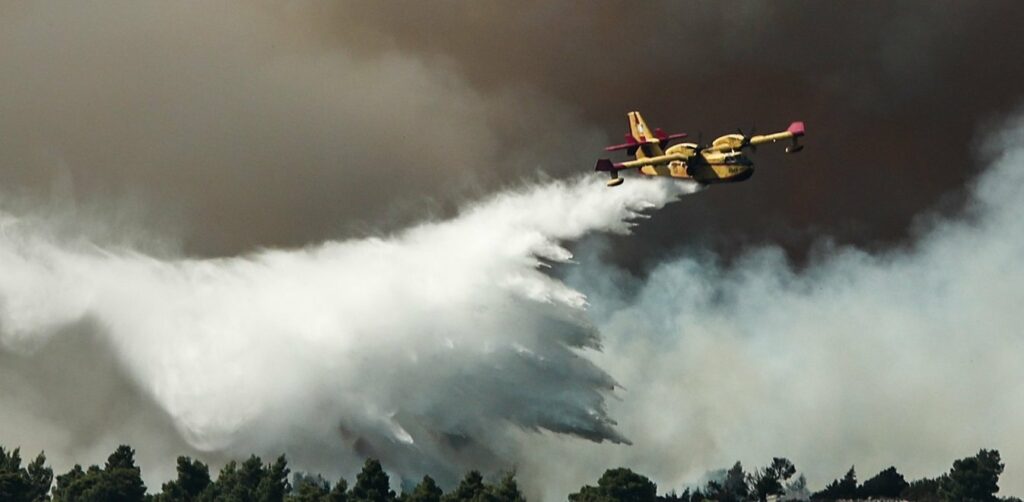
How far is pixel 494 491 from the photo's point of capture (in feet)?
450

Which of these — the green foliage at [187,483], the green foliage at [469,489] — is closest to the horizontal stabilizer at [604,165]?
the green foliage at [469,489]

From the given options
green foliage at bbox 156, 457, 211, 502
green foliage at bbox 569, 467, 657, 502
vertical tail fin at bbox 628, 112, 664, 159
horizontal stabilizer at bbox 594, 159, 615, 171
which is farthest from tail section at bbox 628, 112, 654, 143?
green foliage at bbox 156, 457, 211, 502

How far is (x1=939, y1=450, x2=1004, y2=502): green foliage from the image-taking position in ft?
486

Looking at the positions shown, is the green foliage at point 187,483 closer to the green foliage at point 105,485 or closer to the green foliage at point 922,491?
the green foliage at point 105,485

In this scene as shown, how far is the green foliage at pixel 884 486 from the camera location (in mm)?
153875

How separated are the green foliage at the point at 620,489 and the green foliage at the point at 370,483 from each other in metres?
14.9

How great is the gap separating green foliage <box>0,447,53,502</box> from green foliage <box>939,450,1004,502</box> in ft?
256

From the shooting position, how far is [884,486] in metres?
156

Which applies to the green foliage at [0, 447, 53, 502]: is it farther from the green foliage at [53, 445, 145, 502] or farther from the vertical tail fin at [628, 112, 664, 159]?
the vertical tail fin at [628, 112, 664, 159]

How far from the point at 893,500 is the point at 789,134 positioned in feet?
169

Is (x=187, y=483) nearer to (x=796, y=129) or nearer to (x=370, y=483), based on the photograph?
(x=370, y=483)

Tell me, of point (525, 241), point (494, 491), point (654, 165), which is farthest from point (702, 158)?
point (494, 491)

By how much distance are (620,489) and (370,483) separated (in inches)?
770

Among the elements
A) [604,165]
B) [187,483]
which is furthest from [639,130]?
[187,483]
